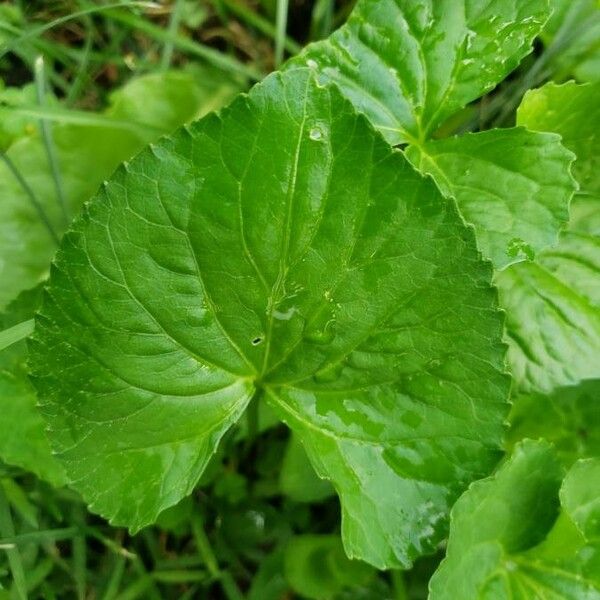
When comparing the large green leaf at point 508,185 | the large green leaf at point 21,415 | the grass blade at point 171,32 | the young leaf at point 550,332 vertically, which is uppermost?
the grass blade at point 171,32

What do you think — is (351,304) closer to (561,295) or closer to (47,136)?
(561,295)

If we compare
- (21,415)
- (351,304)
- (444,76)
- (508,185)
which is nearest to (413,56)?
(444,76)

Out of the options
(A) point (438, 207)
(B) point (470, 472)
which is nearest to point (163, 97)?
(A) point (438, 207)

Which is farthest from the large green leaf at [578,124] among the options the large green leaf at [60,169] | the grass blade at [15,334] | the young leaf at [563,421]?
the grass blade at [15,334]

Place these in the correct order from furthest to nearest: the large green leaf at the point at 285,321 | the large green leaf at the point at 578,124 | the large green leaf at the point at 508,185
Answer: the large green leaf at the point at 578,124
the large green leaf at the point at 508,185
the large green leaf at the point at 285,321

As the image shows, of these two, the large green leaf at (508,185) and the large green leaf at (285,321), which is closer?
the large green leaf at (285,321)

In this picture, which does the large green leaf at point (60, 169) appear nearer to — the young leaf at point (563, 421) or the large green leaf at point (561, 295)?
the large green leaf at point (561, 295)

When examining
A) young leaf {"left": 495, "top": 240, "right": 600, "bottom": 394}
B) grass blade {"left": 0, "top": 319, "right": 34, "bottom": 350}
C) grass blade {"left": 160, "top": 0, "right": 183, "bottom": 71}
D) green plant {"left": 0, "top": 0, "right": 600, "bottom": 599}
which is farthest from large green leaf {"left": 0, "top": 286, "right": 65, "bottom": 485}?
young leaf {"left": 495, "top": 240, "right": 600, "bottom": 394}

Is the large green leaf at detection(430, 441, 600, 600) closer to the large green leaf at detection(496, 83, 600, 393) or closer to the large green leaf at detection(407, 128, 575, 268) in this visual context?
the large green leaf at detection(496, 83, 600, 393)
